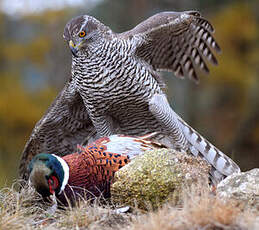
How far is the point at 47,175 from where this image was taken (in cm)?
388

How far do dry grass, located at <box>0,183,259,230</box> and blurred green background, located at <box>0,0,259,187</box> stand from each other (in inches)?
361

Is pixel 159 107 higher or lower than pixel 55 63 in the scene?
lower

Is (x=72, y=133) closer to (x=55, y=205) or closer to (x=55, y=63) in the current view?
(x=55, y=205)

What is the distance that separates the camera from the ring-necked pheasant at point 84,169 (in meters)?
3.90

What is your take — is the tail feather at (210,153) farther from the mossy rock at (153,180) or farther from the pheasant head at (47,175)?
the pheasant head at (47,175)

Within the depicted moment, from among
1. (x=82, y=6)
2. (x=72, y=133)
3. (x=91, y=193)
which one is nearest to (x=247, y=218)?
(x=91, y=193)

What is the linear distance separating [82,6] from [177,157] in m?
11.4

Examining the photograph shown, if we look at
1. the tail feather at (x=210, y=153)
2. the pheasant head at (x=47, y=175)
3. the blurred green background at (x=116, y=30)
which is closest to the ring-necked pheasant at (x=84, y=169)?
the pheasant head at (x=47, y=175)

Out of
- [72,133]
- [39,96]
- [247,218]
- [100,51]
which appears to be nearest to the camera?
[247,218]

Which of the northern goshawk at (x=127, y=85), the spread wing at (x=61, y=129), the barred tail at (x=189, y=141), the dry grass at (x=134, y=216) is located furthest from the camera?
the spread wing at (x=61, y=129)

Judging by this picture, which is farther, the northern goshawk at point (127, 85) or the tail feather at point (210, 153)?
the tail feather at point (210, 153)

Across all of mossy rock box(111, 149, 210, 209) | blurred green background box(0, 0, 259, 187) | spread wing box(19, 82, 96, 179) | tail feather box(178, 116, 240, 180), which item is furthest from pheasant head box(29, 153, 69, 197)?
blurred green background box(0, 0, 259, 187)

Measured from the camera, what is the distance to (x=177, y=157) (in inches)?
157

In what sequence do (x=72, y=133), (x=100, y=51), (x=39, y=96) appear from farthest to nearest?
(x=39, y=96) → (x=72, y=133) → (x=100, y=51)
